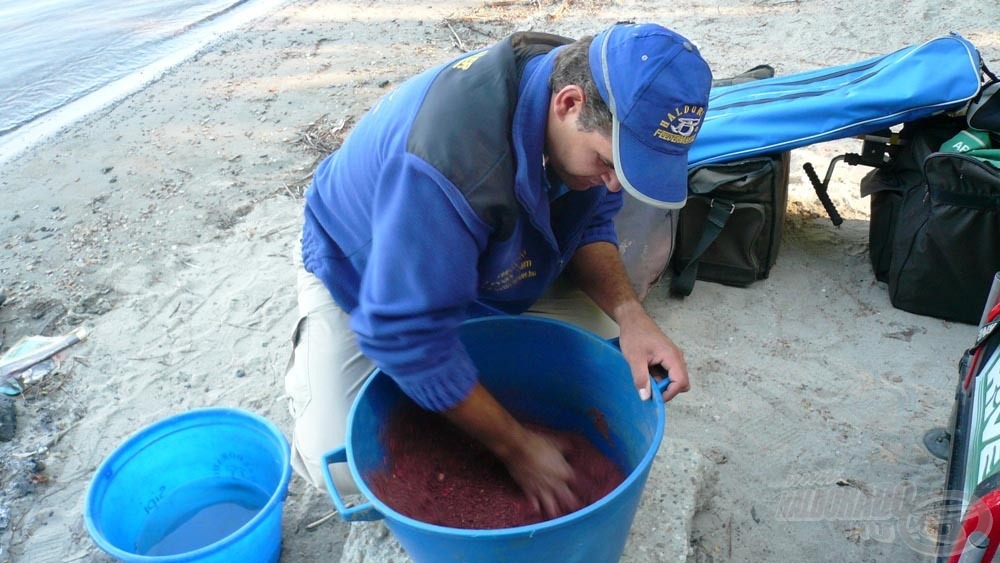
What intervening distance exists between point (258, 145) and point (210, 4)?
406cm

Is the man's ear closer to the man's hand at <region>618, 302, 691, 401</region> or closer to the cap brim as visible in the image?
the cap brim

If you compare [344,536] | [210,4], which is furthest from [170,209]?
[210,4]

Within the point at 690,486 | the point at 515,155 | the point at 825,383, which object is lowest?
the point at 825,383

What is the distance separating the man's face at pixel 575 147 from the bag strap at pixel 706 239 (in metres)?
1.30

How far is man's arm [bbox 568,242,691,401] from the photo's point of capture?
1534 millimetres

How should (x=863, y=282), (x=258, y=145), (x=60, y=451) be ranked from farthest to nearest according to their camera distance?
(x=258, y=145)
(x=863, y=282)
(x=60, y=451)

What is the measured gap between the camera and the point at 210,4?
7.38 metres

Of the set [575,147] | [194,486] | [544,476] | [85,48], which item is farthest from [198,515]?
[85,48]

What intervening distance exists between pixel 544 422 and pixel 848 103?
1610mm

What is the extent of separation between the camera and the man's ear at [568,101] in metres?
1.36

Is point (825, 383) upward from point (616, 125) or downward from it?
downward

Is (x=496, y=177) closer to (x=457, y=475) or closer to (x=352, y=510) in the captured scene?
(x=352, y=510)

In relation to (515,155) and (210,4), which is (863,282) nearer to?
(515,155)

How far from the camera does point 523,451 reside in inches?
60.0
